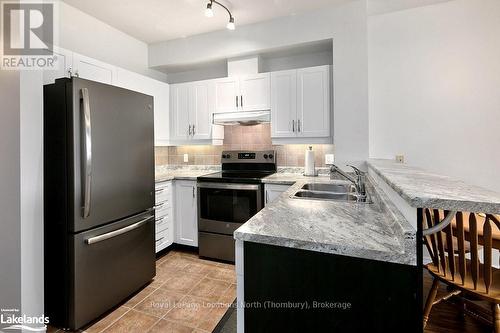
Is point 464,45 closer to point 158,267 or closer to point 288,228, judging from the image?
point 288,228

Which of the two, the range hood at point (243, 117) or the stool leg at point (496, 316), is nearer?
the stool leg at point (496, 316)

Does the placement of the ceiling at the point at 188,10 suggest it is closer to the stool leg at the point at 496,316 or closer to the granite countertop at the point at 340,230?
the granite countertop at the point at 340,230

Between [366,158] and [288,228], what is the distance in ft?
6.15

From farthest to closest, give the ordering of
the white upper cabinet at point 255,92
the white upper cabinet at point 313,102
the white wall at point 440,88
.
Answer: the white upper cabinet at point 255,92, the white upper cabinet at point 313,102, the white wall at point 440,88

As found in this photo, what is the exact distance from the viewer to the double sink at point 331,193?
1.66 metres

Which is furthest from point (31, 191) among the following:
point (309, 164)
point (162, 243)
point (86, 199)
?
point (309, 164)

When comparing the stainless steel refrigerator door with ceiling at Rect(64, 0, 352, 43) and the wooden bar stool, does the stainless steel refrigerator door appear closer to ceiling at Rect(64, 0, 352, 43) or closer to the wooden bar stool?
ceiling at Rect(64, 0, 352, 43)

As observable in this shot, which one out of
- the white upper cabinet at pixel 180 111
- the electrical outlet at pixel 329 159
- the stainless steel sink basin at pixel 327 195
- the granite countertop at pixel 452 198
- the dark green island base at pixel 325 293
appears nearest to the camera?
the granite countertop at pixel 452 198

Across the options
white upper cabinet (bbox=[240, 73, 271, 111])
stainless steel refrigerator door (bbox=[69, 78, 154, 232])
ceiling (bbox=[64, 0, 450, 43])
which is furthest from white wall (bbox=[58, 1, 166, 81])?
white upper cabinet (bbox=[240, 73, 271, 111])

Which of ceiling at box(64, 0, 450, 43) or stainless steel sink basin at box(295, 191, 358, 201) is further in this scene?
ceiling at box(64, 0, 450, 43)

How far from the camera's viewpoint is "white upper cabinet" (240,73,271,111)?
2.89 metres

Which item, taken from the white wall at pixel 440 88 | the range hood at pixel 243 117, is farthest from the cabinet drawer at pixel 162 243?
the white wall at pixel 440 88

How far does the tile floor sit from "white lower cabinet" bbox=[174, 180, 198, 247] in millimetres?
350

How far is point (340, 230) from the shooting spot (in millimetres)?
1009
